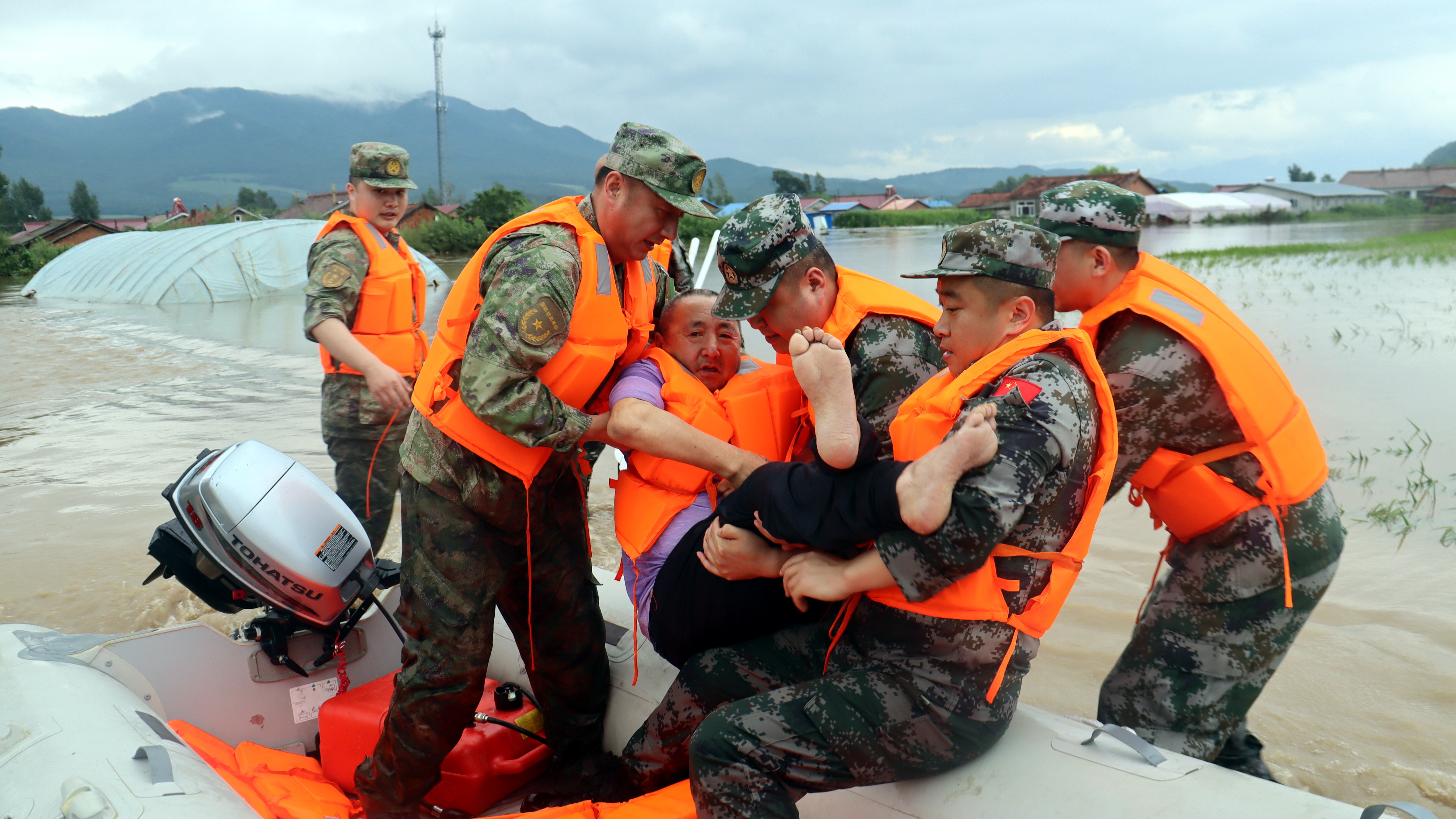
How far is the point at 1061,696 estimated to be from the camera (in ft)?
12.3

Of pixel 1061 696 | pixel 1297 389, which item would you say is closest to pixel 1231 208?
pixel 1297 389

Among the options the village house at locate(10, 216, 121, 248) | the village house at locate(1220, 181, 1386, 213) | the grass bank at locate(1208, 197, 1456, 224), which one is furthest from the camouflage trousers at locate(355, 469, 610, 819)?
the village house at locate(1220, 181, 1386, 213)

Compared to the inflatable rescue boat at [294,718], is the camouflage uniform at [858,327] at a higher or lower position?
higher

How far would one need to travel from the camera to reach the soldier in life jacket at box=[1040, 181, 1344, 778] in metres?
2.08

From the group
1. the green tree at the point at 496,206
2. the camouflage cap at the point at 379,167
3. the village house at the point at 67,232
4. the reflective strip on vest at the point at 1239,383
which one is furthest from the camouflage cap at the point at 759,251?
the village house at the point at 67,232

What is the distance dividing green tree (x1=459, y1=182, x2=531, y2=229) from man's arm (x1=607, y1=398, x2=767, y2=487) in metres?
42.5

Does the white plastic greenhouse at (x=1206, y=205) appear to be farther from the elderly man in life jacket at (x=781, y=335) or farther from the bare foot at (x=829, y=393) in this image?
the bare foot at (x=829, y=393)

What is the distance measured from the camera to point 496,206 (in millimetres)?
44594

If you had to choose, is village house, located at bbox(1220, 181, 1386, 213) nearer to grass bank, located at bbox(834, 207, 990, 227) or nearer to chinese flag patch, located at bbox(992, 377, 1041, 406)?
grass bank, located at bbox(834, 207, 990, 227)

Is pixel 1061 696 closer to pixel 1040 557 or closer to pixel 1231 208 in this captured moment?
pixel 1040 557

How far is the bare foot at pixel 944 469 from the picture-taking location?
1.47 m

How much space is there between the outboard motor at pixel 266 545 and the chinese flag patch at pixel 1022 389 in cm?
210

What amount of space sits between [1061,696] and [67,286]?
29.8 metres

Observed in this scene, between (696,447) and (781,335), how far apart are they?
347mm
